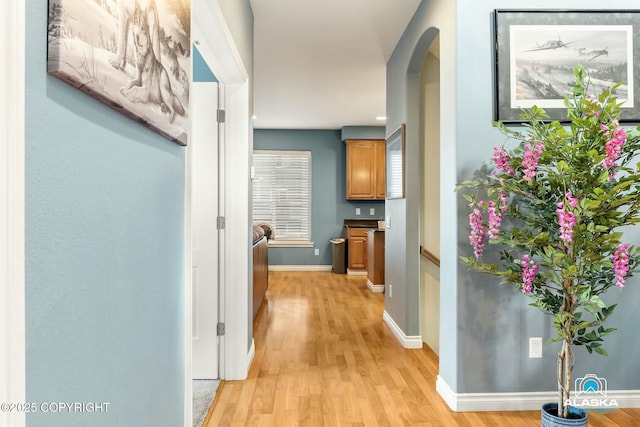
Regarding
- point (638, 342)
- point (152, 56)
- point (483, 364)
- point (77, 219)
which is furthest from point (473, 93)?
point (77, 219)

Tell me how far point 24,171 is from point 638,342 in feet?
10.3

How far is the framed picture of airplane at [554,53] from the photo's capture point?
2.47 m

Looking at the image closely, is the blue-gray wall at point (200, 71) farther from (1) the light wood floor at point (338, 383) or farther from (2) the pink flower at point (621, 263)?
(2) the pink flower at point (621, 263)

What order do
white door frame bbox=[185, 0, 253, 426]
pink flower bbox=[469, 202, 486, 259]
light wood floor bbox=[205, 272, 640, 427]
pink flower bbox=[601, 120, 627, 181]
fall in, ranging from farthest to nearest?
1. white door frame bbox=[185, 0, 253, 426]
2. light wood floor bbox=[205, 272, 640, 427]
3. pink flower bbox=[469, 202, 486, 259]
4. pink flower bbox=[601, 120, 627, 181]

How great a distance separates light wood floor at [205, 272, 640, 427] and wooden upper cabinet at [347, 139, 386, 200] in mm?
3620

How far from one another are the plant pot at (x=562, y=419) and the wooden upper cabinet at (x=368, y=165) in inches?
241

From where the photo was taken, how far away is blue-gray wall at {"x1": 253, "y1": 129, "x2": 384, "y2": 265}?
840cm

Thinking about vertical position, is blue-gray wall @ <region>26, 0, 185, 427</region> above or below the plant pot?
above

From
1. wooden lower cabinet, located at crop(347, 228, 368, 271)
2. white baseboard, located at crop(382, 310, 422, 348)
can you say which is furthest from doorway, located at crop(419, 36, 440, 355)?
wooden lower cabinet, located at crop(347, 228, 368, 271)

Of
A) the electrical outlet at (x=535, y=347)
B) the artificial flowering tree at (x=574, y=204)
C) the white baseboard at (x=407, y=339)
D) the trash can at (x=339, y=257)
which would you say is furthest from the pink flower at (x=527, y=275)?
the trash can at (x=339, y=257)

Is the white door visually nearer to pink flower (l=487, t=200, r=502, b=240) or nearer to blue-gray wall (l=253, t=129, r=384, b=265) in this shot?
pink flower (l=487, t=200, r=502, b=240)

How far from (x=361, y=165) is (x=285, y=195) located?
1614 mm
